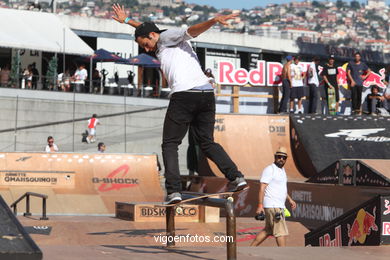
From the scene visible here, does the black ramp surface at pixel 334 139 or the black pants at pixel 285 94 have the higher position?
the black pants at pixel 285 94

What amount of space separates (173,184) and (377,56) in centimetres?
5207

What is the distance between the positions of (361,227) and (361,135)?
10.5m

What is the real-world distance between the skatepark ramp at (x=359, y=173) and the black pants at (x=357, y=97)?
731 cm

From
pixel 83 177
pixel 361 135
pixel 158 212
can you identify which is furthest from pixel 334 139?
pixel 158 212

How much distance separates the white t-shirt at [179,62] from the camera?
24.4 ft

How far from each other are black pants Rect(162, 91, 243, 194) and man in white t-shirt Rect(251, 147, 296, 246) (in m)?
3.62

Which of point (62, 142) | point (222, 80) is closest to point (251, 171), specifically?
point (222, 80)

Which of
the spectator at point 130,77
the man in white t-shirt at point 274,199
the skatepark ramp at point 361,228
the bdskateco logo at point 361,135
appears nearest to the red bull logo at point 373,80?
the bdskateco logo at point 361,135

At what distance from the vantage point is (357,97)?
76.2 feet

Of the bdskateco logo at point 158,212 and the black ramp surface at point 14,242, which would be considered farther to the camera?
the bdskateco logo at point 158,212

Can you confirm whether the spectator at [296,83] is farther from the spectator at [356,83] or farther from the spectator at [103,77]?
the spectator at [103,77]

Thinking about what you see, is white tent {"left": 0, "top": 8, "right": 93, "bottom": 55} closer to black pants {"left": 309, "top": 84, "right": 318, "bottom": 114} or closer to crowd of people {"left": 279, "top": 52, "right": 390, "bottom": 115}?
crowd of people {"left": 279, "top": 52, "right": 390, "bottom": 115}

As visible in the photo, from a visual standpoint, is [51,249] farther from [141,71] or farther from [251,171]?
[141,71]

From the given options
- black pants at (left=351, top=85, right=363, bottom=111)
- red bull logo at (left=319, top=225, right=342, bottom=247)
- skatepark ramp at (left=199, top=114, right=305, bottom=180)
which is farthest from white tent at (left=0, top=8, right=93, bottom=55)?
red bull logo at (left=319, top=225, right=342, bottom=247)
